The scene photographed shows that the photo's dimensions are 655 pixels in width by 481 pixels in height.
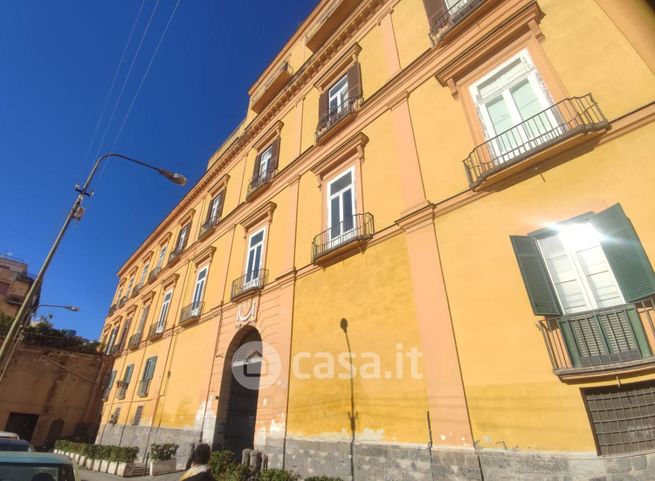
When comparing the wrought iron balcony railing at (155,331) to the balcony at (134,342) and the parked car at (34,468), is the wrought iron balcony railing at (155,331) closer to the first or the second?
the balcony at (134,342)

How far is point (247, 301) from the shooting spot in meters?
11.8

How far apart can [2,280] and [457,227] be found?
156 feet

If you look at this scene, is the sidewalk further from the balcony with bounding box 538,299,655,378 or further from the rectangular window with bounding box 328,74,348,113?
the rectangular window with bounding box 328,74,348,113

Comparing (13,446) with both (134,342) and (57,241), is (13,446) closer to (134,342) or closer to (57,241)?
(57,241)

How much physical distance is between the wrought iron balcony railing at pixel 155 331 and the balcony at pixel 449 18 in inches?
694

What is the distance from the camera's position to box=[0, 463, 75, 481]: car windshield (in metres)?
3.53

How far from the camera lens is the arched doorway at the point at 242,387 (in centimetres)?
1103

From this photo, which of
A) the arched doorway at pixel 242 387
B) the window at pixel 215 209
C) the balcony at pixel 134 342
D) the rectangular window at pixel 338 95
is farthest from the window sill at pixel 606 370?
the balcony at pixel 134 342

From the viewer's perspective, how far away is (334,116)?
456 inches

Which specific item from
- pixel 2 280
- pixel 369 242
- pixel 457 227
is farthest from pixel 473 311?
pixel 2 280

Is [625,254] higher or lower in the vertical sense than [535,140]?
lower

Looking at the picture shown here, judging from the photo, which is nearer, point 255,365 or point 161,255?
point 255,365

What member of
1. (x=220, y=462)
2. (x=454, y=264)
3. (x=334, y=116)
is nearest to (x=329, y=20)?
(x=334, y=116)

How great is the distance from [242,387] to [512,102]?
38.7 ft
